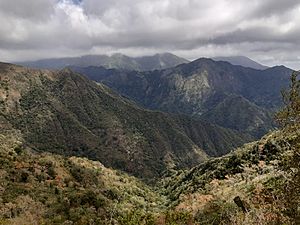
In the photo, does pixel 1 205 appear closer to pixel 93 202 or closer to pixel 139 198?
pixel 93 202

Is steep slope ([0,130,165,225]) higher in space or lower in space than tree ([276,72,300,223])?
lower

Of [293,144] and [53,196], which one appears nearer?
[293,144]

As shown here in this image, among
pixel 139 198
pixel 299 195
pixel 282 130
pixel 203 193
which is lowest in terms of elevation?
pixel 139 198

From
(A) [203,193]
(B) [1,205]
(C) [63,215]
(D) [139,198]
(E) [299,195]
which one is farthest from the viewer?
(D) [139,198]

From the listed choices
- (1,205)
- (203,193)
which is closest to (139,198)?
(203,193)

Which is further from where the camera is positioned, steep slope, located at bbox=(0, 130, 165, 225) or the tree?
steep slope, located at bbox=(0, 130, 165, 225)

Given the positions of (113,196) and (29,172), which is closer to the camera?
(29,172)

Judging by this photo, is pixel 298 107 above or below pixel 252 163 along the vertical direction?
above

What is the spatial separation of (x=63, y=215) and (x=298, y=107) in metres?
119

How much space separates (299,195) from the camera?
22391 mm

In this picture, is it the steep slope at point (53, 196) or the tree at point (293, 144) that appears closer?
the tree at point (293, 144)

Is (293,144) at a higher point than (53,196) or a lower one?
higher

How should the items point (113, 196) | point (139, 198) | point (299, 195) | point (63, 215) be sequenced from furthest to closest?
point (139, 198), point (113, 196), point (63, 215), point (299, 195)

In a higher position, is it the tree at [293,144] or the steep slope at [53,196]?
the tree at [293,144]
